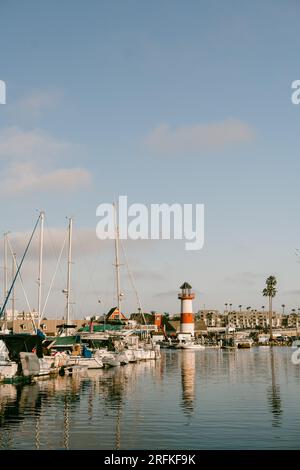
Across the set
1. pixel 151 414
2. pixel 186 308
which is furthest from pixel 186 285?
pixel 151 414

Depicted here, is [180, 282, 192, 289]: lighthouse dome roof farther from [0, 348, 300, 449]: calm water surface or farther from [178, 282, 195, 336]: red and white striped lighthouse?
[0, 348, 300, 449]: calm water surface

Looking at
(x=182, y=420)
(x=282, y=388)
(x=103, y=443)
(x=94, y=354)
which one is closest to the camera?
(x=103, y=443)

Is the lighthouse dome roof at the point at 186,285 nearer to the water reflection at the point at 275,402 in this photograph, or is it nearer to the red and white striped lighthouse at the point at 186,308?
the red and white striped lighthouse at the point at 186,308

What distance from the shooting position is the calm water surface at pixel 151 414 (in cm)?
2462

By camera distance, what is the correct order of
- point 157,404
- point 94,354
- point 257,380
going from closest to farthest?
point 157,404
point 257,380
point 94,354

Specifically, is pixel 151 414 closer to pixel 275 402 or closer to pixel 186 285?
pixel 275 402

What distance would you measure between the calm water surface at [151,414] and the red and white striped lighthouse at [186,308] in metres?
102

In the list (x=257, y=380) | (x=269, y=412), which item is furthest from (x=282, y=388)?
(x=269, y=412)

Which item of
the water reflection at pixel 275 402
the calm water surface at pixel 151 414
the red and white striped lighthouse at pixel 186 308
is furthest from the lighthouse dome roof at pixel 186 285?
the water reflection at pixel 275 402

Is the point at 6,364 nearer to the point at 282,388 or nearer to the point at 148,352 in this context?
the point at 282,388

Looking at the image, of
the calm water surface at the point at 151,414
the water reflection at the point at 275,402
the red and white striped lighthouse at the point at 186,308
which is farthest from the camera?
the red and white striped lighthouse at the point at 186,308

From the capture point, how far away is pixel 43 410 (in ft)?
110

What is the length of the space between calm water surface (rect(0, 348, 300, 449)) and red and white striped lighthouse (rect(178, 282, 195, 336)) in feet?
336

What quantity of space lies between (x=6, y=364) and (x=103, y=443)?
26588 millimetres
